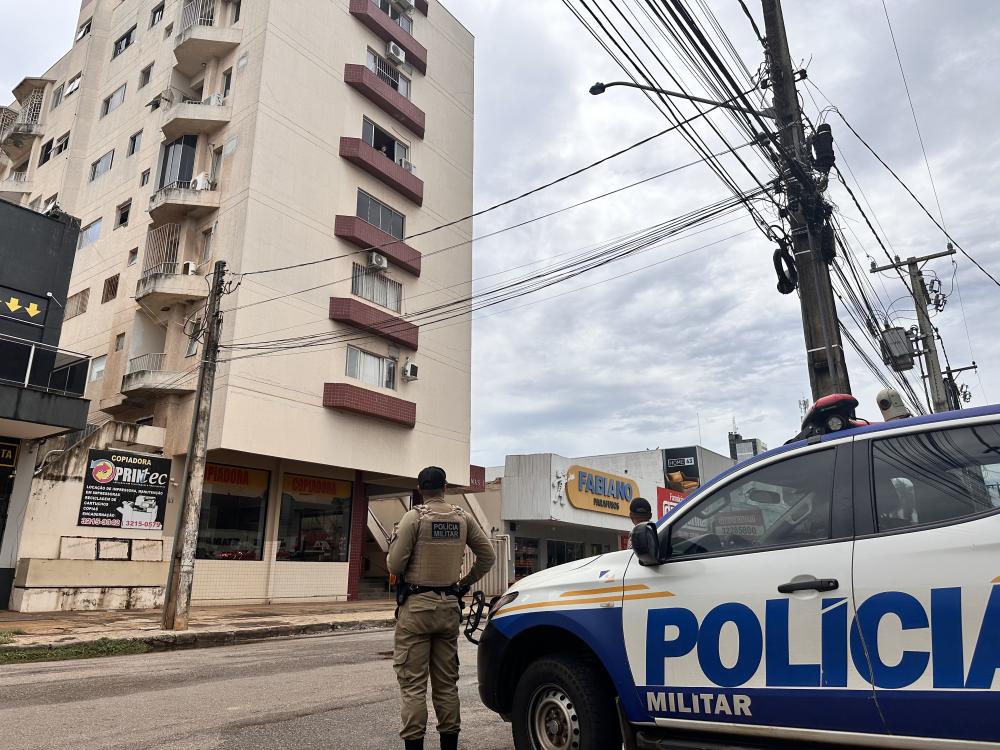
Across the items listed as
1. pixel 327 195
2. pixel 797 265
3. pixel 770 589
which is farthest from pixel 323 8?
pixel 770 589

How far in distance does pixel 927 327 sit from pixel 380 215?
1791cm

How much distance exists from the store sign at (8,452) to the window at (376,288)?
10631mm

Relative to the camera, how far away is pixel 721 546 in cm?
358

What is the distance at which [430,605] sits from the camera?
4.50 m

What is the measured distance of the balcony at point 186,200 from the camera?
2238 cm

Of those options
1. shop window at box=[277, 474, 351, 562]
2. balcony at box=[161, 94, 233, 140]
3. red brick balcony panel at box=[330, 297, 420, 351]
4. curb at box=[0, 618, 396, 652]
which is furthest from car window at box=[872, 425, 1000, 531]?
balcony at box=[161, 94, 233, 140]

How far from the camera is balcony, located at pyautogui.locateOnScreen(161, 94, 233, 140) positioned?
76.4 feet

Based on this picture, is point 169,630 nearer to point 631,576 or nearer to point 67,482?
point 67,482

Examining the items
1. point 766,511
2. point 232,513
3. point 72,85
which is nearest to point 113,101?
point 72,85

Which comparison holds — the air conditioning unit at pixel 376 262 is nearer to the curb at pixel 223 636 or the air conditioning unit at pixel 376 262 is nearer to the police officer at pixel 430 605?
the curb at pixel 223 636

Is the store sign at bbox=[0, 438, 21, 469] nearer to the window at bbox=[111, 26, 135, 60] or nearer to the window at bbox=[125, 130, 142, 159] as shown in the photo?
the window at bbox=[125, 130, 142, 159]

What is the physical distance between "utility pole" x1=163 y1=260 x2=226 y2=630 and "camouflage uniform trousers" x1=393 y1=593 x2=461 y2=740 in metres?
9.32

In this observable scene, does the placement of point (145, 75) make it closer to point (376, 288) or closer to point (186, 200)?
point (186, 200)

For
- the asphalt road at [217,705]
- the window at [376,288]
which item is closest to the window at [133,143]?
the window at [376,288]
